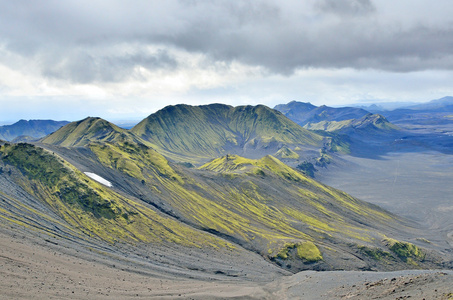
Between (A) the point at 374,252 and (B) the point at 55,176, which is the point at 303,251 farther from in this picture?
(B) the point at 55,176

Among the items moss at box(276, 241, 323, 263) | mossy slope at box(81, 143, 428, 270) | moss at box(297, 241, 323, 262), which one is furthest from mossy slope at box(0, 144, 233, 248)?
moss at box(297, 241, 323, 262)

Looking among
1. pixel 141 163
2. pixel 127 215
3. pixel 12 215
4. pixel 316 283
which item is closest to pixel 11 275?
pixel 12 215

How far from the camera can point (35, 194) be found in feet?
366

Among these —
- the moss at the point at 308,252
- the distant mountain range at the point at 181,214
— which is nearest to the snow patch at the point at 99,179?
the distant mountain range at the point at 181,214

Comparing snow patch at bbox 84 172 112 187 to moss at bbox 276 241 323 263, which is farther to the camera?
snow patch at bbox 84 172 112 187

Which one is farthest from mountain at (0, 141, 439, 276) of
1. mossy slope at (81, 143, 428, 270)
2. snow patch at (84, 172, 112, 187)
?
snow patch at (84, 172, 112, 187)

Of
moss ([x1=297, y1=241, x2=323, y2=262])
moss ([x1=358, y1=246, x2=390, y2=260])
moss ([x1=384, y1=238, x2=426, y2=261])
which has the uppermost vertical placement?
moss ([x1=297, y1=241, x2=323, y2=262])

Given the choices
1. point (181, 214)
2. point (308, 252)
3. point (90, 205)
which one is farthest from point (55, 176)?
point (308, 252)

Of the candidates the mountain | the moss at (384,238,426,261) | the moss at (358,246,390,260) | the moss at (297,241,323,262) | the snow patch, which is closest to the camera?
the mountain

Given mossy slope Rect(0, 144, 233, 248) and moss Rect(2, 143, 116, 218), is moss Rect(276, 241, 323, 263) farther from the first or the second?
moss Rect(2, 143, 116, 218)

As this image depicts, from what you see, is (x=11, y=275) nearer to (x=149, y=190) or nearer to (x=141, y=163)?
(x=149, y=190)

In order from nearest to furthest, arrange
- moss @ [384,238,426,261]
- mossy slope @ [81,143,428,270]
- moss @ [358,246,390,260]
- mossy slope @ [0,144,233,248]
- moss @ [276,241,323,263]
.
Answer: mossy slope @ [0,144,233,248] → moss @ [276,241,323,263] → mossy slope @ [81,143,428,270] → moss @ [358,246,390,260] → moss @ [384,238,426,261]

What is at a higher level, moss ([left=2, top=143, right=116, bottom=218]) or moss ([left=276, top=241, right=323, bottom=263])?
moss ([left=2, top=143, right=116, bottom=218])

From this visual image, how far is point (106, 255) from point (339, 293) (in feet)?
195
